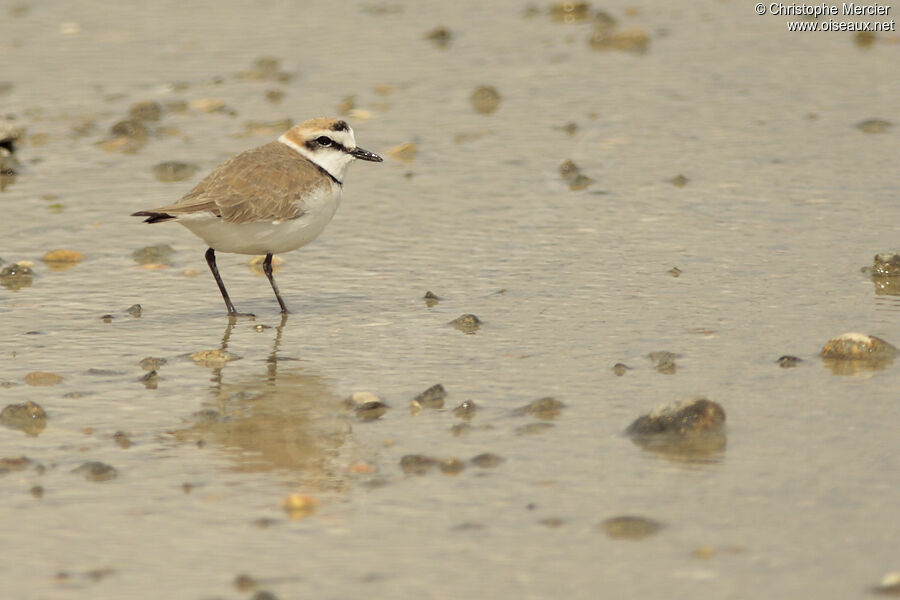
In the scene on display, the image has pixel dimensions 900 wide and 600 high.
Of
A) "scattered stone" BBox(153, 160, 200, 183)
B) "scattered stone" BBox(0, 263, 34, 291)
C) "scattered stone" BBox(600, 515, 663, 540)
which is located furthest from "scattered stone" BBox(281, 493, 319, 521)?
"scattered stone" BBox(153, 160, 200, 183)

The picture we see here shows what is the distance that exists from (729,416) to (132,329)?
3.76 m

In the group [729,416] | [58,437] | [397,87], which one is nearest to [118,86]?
[397,87]

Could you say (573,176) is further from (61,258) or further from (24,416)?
(24,416)

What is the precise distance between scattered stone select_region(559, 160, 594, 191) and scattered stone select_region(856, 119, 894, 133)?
8.52ft

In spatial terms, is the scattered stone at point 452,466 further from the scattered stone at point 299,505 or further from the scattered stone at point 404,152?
the scattered stone at point 404,152

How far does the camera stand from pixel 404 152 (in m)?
11.9

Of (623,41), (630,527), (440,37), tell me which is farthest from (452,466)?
(440,37)

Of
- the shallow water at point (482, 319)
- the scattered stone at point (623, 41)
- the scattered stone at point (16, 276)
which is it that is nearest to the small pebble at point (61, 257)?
the shallow water at point (482, 319)

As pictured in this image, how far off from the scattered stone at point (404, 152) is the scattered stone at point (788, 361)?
17.5ft

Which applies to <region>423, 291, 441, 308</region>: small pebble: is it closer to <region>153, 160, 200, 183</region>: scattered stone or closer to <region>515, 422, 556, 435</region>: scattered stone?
<region>515, 422, 556, 435</region>: scattered stone

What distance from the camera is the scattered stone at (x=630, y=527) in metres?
5.18

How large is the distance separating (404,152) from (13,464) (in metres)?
6.40

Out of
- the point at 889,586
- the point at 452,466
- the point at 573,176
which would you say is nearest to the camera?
the point at 889,586

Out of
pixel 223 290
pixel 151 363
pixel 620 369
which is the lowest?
pixel 151 363
